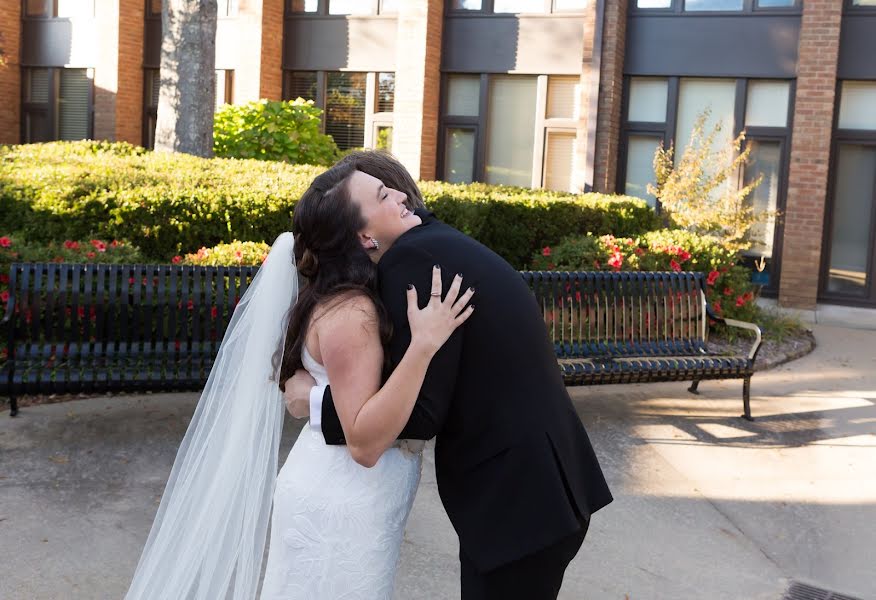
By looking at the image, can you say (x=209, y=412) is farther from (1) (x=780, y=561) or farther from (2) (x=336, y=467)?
(1) (x=780, y=561)

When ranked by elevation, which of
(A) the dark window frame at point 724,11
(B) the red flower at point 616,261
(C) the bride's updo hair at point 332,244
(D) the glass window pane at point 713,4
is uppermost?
(D) the glass window pane at point 713,4

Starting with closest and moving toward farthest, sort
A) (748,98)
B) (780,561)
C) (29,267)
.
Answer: (780,561), (29,267), (748,98)

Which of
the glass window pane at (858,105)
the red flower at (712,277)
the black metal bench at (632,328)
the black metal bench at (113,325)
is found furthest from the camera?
the glass window pane at (858,105)

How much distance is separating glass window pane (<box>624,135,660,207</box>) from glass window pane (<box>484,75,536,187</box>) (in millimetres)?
1990

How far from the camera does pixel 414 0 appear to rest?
56.6 ft

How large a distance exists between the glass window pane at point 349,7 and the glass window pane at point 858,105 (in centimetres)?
882

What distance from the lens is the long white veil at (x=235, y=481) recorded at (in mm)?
2988

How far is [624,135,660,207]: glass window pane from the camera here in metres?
16.3

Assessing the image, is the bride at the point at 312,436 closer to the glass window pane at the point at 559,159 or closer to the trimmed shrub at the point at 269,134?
the trimmed shrub at the point at 269,134

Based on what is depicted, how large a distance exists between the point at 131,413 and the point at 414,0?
12309mm

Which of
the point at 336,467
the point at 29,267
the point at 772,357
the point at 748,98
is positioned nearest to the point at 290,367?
the point at 336,467

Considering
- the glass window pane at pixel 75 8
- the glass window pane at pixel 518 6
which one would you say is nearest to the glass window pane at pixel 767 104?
the glass window pane at pixel 518 6

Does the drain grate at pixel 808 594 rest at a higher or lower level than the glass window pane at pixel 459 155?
lower

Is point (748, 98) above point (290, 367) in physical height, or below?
above
